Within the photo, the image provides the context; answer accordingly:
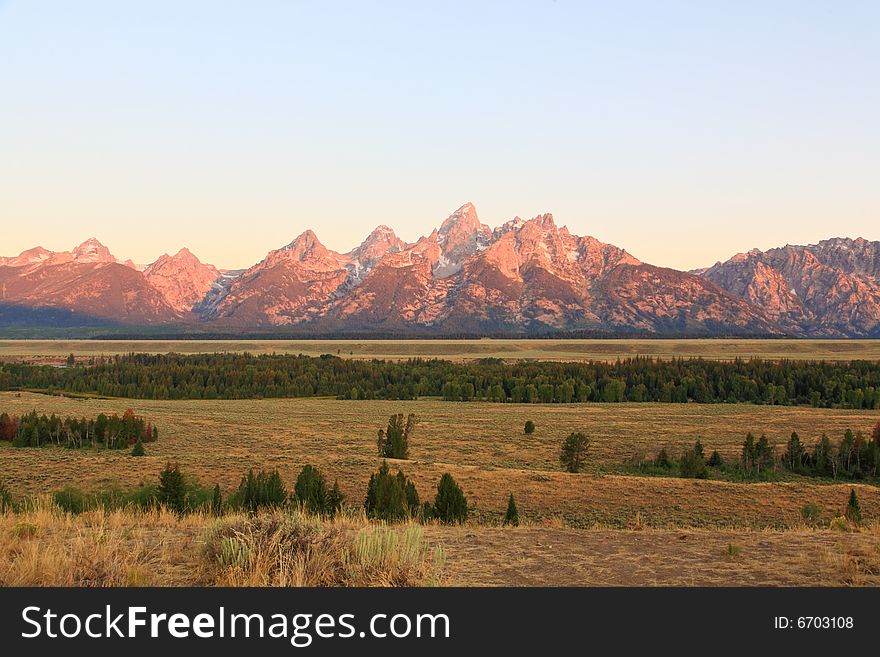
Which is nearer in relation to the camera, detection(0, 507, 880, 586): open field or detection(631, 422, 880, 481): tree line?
detection(0, 507, 880, 586): open field

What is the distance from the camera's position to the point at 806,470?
61812 millimetres

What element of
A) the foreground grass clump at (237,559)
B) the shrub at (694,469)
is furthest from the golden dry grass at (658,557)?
the shrub at (694,469)

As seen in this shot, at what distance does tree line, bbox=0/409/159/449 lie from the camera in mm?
67250

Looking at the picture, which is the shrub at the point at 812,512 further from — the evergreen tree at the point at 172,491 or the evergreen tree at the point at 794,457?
the evergreen tree at the point at 172,491

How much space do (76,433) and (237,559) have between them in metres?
67.9

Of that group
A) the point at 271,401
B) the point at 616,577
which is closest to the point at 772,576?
the point at 616,577

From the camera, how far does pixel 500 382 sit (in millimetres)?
146625

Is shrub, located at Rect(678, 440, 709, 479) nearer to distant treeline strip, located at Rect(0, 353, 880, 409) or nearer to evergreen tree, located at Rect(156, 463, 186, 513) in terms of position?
evergreen tree, located at Rect(156, 463, 186, 513)

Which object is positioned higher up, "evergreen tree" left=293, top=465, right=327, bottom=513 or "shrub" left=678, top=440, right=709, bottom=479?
"evergreen tree" left=293, top=465, right=327, bottom=513

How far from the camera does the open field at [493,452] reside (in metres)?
40.9

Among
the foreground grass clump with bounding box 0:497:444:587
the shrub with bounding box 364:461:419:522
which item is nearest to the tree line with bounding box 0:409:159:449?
the shrub with bounding box 364:461:419:522

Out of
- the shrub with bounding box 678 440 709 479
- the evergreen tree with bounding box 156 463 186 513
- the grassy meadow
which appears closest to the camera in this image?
the grassy meadow

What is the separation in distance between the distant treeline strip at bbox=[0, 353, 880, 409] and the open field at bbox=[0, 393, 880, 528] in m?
12.3

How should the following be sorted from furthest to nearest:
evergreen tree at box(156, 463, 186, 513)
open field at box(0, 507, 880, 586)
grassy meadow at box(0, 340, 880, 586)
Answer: evergreen tree at box(156, 463, 186, 513), grassy meadow at box(0, 340, 880, 586), open field at box(0, 507, 880, 586)
